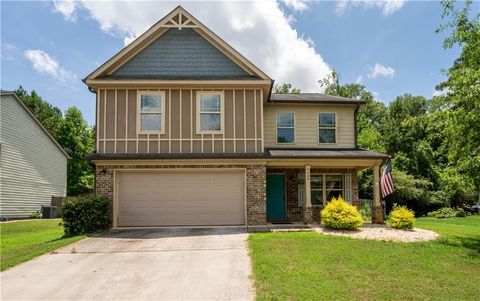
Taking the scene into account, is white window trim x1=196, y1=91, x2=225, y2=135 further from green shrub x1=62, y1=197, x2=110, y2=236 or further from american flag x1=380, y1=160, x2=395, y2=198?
american flag x1=380, y1=160, x2=395, y2=198

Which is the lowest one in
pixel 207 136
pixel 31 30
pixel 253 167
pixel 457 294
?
pixel 457 294

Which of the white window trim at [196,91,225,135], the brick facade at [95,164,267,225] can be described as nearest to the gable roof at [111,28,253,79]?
the white window trim at [196,91,225,135]

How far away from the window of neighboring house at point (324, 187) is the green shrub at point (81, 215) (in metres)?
9.04

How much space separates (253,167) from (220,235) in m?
3.31

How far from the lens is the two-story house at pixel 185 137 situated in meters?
14.5

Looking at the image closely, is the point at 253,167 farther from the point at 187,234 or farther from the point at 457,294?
the point at 457,294

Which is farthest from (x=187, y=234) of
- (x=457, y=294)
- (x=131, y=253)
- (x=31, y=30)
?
(x=31, y=30)

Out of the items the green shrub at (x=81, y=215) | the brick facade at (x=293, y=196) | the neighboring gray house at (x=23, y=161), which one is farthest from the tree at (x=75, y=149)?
the brick facade at (x=293, y=196)

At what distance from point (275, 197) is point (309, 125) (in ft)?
11.6

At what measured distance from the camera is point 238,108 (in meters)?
15.0

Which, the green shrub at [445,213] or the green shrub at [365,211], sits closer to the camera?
the green shrub at [365,211]

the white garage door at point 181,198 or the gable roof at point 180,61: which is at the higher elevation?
the gable roof at point 180,61

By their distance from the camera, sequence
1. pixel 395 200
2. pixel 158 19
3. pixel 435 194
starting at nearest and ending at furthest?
pixel 158 19 < pixel 395 200 < pixel 435 194

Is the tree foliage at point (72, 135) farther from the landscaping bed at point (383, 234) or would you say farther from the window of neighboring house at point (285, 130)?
the landscaping bed at point (383, 234)
